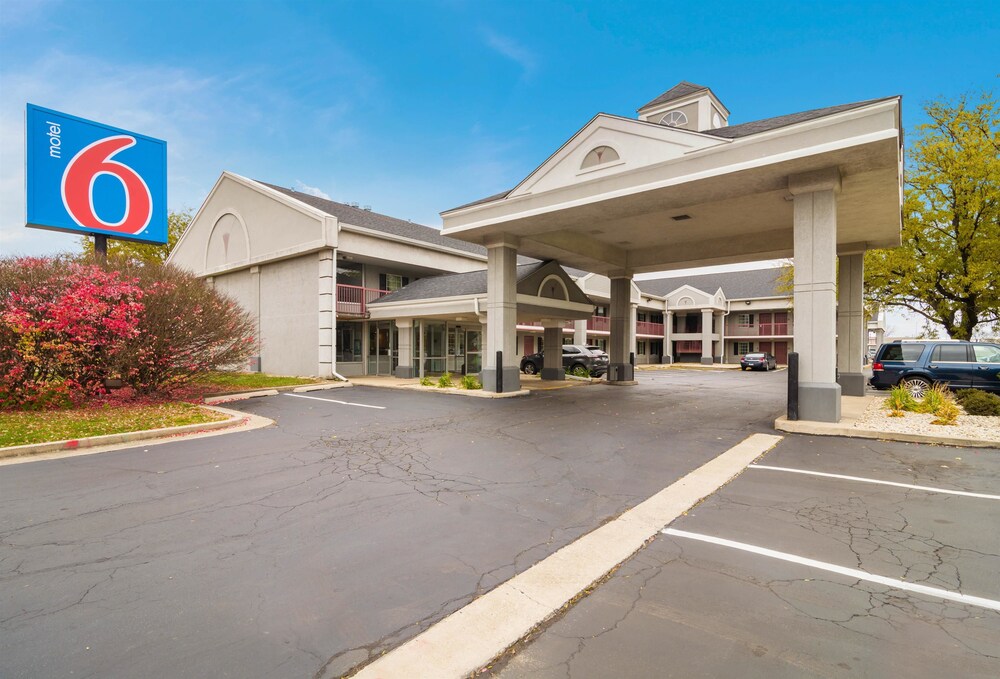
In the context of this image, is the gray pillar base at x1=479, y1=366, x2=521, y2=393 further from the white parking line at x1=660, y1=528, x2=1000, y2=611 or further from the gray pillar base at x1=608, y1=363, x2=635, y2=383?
the white parking line at x1=660, y1=528, x2=1000, y2=611

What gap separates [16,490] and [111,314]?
7206mm

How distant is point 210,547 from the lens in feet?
14.3

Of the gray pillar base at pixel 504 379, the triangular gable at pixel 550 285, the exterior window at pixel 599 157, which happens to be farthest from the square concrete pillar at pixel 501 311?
the exterior window at pixel 599 157

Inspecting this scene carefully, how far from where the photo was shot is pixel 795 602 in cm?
346

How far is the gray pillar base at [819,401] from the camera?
34.4 feet

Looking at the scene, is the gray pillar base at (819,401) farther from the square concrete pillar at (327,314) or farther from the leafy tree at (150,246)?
the leafy tree at (150,246)

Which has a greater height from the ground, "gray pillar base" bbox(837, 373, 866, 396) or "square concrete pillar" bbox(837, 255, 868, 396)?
"square concrete pillar" bbox(837, 255, 868, 396)

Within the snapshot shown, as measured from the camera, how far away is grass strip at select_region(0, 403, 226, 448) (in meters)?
8.48

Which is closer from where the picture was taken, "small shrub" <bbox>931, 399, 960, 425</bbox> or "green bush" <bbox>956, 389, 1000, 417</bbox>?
"small shrub" <bbox>931, 399, 960, 425</bbox>

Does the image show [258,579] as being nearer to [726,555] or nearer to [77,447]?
[726,555]

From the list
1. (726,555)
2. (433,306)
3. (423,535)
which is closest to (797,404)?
(726,555)

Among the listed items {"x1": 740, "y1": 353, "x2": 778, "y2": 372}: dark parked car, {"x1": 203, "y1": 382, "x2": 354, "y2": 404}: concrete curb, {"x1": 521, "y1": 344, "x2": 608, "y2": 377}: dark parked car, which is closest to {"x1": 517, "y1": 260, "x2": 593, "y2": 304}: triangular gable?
{"x1": 521, "y1": 344, "x2": 608, "y2": 377}: dark parked car

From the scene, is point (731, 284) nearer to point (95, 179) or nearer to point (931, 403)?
point (931, 403)

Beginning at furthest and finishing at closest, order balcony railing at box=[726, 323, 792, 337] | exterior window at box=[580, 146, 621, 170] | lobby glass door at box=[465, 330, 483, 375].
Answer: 1. balcony railing at box=[726, 323, 792, 337]
2. lobby glass door at box=[465, 330, 483, 375]
3. exterior window at box=[580, 146, 621, 170]
